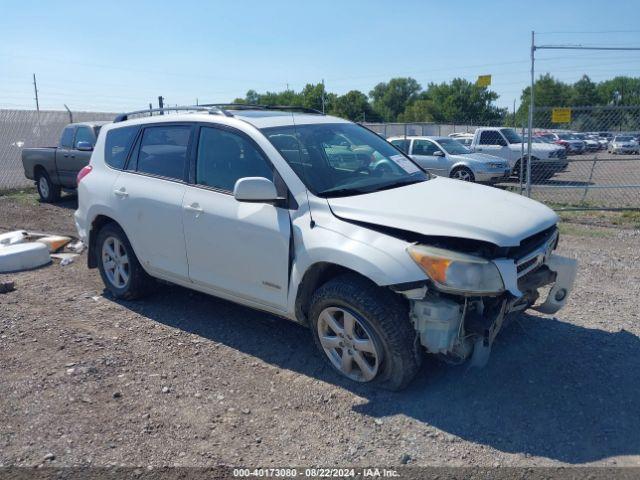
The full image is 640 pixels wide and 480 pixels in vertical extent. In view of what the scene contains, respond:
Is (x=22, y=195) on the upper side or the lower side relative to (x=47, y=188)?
lower

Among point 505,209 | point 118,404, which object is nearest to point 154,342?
point 118,404

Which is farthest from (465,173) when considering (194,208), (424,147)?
(194,208)

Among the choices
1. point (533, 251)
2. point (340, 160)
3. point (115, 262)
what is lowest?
point (115, 262)

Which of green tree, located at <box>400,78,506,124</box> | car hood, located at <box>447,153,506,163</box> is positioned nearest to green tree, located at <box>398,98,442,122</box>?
green tree, located at <box>400,78,506,124</box>

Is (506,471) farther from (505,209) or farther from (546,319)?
(546,319)

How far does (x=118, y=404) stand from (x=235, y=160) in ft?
6.61

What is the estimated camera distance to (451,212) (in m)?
3.94

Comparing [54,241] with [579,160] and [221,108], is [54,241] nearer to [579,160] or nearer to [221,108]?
[221,108]

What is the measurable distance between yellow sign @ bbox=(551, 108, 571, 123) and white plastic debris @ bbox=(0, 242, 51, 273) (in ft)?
29.0

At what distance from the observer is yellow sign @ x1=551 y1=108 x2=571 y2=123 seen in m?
10.8

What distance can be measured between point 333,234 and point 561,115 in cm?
844

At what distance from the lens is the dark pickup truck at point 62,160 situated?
39.4 ft

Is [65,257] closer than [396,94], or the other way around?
[65,257]

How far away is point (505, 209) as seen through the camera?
164 inches
